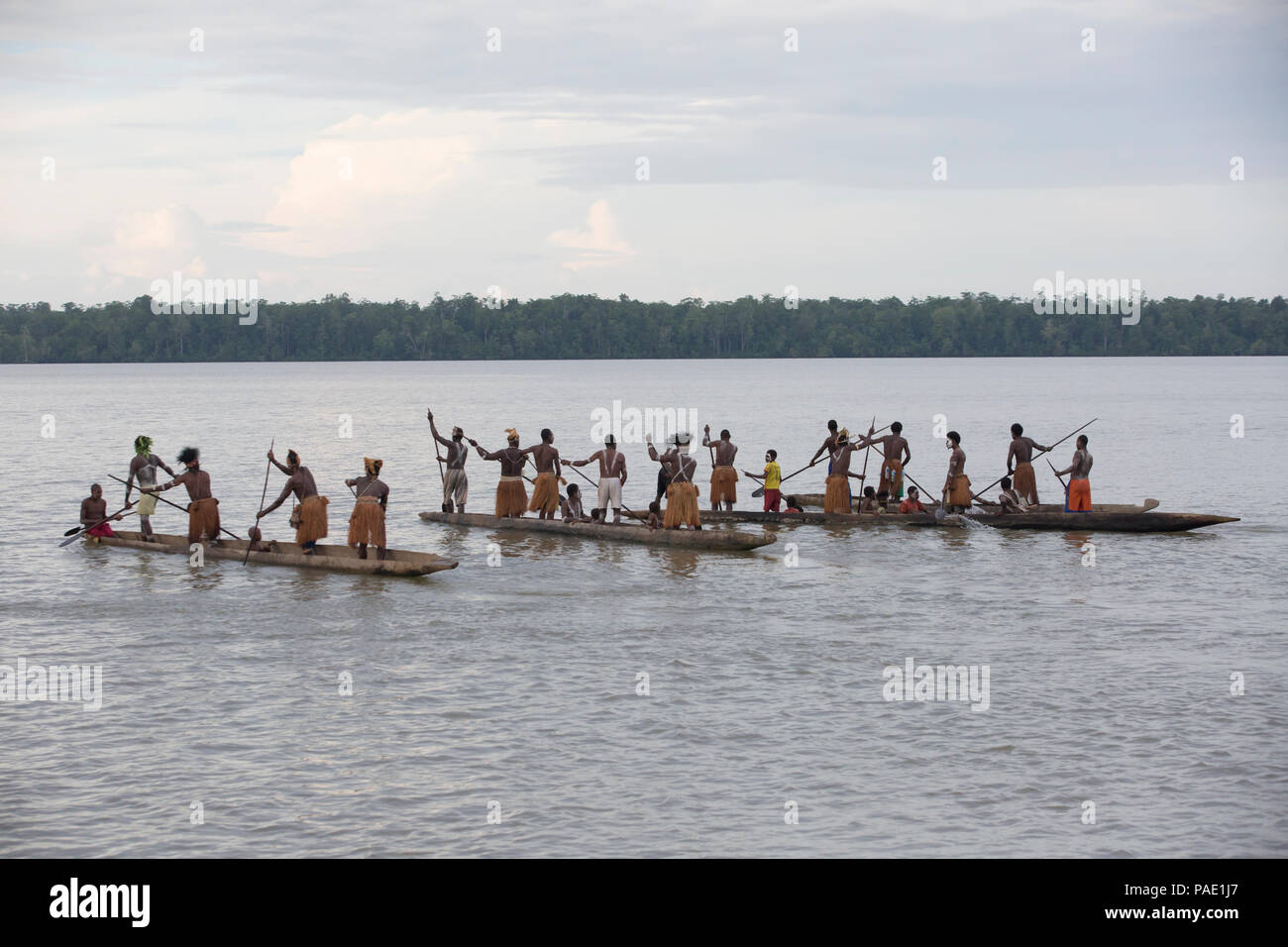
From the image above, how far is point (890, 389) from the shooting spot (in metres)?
138

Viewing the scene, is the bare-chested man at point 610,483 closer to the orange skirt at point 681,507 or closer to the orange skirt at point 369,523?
the orange skirt at point 681,507

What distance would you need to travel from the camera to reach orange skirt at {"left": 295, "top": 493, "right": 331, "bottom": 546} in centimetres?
2103

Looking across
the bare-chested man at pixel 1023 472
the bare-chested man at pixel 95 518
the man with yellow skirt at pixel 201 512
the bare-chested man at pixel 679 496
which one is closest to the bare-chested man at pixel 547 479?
the bare-chested man at pixel 679 496

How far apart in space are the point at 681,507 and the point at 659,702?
10.6 m

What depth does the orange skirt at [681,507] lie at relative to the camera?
24344 millimetres

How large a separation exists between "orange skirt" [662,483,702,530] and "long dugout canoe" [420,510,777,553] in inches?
15.8

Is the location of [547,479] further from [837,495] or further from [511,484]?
[837,495]

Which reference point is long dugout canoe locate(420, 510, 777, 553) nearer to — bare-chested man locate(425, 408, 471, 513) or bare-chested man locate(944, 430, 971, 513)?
bare-chested man locate(425, 408, 471, 513)

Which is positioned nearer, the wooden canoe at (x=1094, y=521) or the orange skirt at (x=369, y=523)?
the orange skirt at (x=369, y=523)

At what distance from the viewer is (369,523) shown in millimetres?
20297

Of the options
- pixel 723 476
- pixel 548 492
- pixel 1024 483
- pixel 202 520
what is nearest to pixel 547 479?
pixel 548 492
